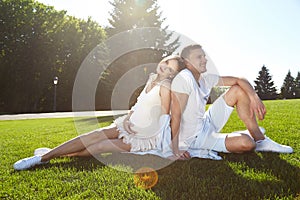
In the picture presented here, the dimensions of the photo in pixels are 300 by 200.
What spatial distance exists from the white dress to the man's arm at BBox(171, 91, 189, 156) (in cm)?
33

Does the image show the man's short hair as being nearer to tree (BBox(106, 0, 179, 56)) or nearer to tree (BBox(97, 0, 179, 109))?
tree (BBox(97, 0, 179, 109))

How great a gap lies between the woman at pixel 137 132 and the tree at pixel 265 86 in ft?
149

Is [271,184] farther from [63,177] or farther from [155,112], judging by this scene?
[63,177]

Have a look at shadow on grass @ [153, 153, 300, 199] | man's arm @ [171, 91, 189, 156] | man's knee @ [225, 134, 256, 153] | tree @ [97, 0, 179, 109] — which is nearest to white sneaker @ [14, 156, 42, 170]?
shadow on grass @ [153, 153, 300, 199]

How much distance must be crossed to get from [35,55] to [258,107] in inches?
998

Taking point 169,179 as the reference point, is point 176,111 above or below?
above

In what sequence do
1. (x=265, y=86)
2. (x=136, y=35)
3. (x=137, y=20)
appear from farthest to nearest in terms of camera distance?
(x=265, y=86)
(x=137, y=20)
(x=136, y=35)

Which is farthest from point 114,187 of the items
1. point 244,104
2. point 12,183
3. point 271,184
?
point 244,104

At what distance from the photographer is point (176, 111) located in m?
3.12

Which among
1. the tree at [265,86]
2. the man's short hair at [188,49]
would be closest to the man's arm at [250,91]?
the man's short hair at [188,49]

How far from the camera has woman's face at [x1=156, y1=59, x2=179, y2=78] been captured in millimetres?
3391

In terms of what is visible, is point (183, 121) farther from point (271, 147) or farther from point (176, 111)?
point (271, 147)

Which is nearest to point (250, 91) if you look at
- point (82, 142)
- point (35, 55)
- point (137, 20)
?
point (82, 142)

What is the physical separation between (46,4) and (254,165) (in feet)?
95.9
